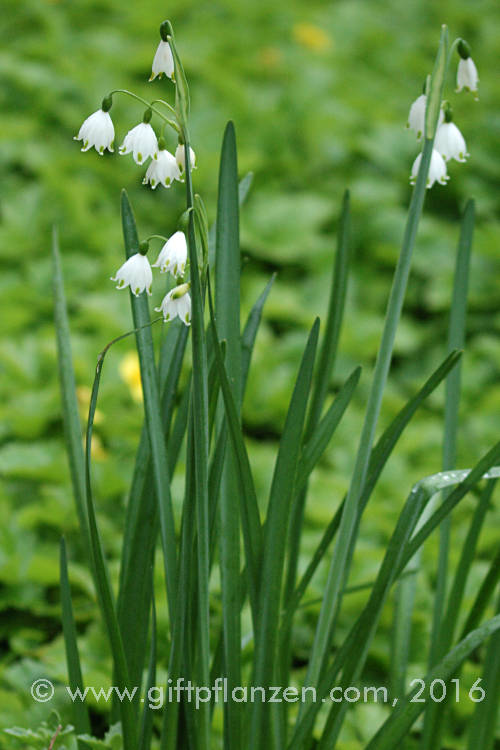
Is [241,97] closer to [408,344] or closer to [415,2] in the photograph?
[408,344]

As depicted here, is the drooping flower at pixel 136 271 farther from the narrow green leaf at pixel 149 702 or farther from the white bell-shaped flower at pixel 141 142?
Result: the narrow green leaf at pixel 149 702

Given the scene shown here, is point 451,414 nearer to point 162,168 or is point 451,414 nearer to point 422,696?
point 422,696

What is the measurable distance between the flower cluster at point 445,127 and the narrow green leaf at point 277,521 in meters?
0.21

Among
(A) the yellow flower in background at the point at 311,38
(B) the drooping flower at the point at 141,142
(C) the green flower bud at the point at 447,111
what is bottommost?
(B) the drooping flower at the point at 141,142

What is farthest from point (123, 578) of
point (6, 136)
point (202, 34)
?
point (202, 34)

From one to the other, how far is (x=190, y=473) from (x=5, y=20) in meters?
3.38

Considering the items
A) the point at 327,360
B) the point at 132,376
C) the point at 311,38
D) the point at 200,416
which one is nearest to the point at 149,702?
the point at 200,416

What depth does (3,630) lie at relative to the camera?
1586mm

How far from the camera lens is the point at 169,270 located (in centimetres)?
80

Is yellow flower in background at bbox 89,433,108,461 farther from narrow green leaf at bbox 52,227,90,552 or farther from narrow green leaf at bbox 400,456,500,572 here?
narrow green leaf at bbox 400,456,500,572

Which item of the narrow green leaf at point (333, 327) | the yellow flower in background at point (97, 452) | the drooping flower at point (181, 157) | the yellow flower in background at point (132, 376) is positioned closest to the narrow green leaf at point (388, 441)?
the narrow green leaf at point (333, 327)

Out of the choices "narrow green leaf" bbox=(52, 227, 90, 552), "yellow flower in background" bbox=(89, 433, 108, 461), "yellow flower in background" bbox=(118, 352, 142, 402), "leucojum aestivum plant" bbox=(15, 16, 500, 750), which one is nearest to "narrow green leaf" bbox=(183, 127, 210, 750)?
"leucojum aestivum plant" bbox=(15, 16, 500, 750)

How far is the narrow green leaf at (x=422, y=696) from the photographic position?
87cm

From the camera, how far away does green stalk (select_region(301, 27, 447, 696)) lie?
0.82 metres
